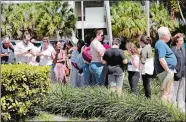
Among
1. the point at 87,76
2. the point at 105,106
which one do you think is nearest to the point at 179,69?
the point at 105,106

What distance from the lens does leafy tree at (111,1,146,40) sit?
127 ft

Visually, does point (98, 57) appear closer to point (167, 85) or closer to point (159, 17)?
point (167, 85)

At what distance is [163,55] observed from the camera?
7438 millimetres

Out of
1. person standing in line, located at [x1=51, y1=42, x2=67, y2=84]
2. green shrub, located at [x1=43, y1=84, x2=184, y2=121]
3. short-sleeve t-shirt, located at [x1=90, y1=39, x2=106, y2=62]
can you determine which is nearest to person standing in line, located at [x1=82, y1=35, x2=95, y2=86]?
short-sleeve t-shirt, located at [x1=90, y1=39, x2=106, y2=62]

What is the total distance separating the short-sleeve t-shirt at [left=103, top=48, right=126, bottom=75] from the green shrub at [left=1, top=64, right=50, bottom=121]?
1476 millimetres

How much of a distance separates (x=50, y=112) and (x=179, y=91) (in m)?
2.31

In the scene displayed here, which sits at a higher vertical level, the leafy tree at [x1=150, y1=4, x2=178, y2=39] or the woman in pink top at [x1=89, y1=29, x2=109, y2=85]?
the leafy tree at [x1=150, y1=4, x2=178, y2=39]

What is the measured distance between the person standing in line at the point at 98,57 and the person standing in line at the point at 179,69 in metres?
1.48

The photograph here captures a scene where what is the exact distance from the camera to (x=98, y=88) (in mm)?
7766

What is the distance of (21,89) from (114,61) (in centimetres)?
213

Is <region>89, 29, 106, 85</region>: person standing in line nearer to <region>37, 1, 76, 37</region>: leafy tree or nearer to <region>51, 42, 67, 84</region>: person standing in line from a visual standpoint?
<region>51, 42, 67, 84</region>: person standing in line

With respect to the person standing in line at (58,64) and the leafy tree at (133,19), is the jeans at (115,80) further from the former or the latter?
the leafy tree at (133,19)

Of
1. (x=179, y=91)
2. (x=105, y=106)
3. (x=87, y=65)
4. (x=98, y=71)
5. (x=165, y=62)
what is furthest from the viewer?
(x=87, y=65)

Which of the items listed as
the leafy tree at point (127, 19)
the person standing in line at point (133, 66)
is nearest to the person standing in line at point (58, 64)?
the person standing in line at point (133, 66)
